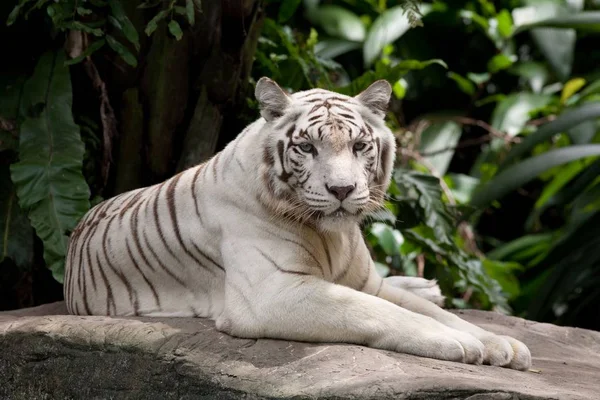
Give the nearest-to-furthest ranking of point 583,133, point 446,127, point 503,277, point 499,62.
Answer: point 503,277 < point 583,133 < point 446,127 < point 499,62

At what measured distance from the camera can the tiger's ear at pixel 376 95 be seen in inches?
144

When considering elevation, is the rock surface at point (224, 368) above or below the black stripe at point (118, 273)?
below

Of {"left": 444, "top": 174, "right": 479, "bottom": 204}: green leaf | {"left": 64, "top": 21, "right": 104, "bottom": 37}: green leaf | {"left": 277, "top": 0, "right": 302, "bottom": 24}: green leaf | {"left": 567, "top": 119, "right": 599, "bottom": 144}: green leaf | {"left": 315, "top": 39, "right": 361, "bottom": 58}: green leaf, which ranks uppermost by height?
{"left": 277, "top": 0, "right": 302, "bottom": 24}: green leaf

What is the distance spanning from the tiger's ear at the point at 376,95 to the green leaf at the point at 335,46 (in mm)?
5020

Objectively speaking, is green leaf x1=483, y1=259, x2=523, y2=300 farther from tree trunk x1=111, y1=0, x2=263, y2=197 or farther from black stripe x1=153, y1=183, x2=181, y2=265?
black stripe x1=153, y1=183, x2=181, y2=265

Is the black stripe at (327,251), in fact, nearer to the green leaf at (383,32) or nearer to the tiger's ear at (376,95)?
the tiger's ear at (376,95)

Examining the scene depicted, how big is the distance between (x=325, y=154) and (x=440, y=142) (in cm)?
528

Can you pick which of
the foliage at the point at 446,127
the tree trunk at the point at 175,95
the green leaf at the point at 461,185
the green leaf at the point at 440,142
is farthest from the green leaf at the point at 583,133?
the tree trunk at the point at 175,95

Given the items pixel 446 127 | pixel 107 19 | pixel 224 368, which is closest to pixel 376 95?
pixel 224 368

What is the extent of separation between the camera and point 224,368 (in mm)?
3137

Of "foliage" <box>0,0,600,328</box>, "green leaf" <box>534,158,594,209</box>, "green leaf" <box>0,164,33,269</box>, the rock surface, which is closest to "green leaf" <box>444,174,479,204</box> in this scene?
"foliage" <box>0,0,600,328</box>

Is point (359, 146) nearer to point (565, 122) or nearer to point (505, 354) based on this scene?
point (505, 354)

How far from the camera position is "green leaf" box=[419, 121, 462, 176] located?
8.31m

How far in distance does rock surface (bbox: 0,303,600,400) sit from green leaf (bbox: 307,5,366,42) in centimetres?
535
